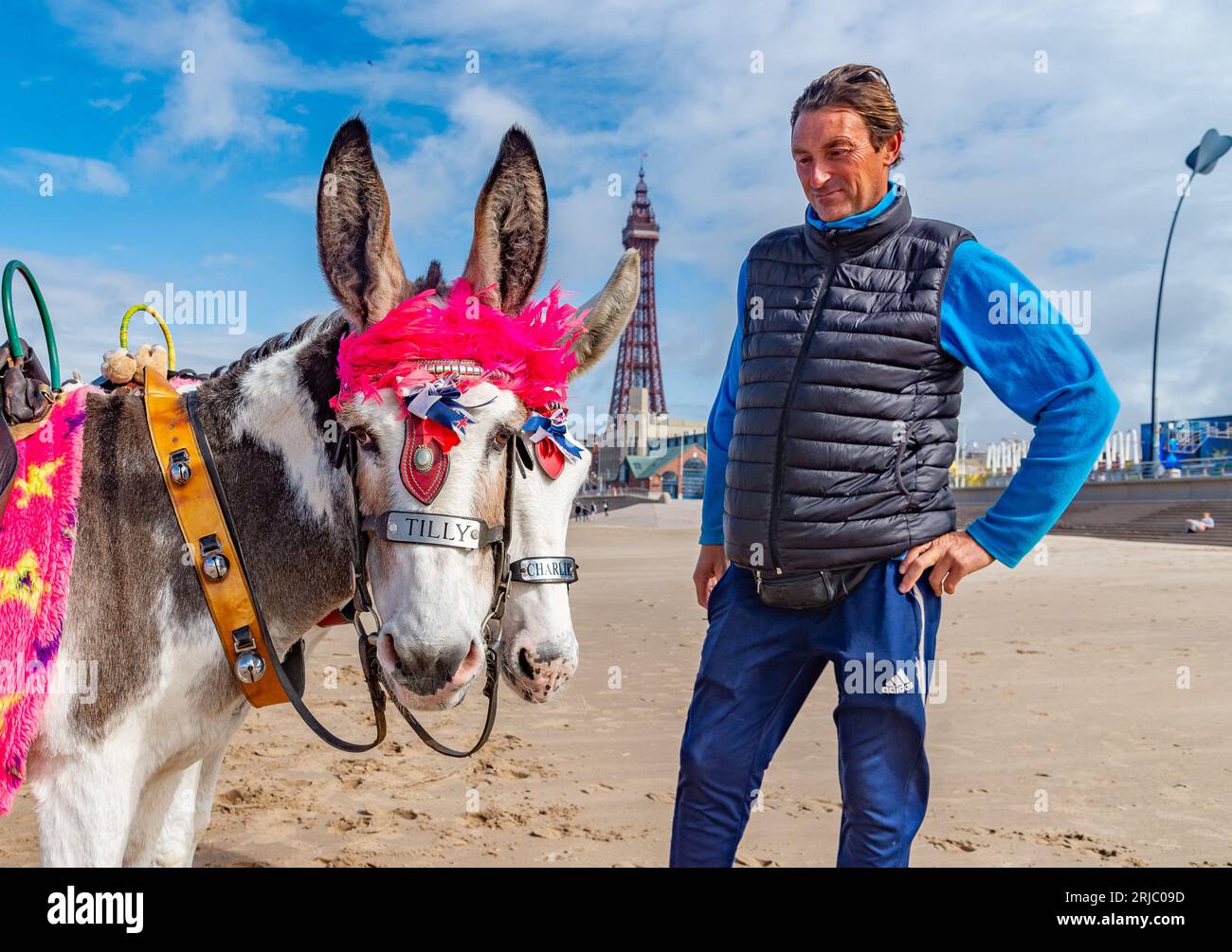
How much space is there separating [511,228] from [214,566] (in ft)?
3.68

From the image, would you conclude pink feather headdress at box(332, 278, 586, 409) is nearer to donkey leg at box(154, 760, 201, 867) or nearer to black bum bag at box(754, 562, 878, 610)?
→ black bum bag at box(754, 562, 878, 610)

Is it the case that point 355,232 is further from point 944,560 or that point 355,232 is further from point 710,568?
point 944,560

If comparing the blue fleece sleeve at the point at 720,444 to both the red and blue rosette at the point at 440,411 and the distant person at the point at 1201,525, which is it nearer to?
the red and blue rosette at the point at 440,411

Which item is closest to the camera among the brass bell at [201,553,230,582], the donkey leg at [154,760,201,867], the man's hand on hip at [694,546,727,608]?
the brass bell at [201,553,230,582]

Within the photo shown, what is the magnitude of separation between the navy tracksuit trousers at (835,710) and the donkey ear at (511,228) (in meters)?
1.12

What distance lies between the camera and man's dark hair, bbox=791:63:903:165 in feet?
8.02

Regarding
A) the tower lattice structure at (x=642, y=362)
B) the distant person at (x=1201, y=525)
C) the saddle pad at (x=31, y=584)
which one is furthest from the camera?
the tower lattice structure at (x=642, y=362)

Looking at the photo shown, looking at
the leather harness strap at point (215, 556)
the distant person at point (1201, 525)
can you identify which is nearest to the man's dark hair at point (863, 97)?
the leather harness strap at point (215, 556)

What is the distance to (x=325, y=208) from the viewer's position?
2.14m

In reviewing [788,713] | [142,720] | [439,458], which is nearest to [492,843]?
[788,713]

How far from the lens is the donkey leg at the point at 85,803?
78.2 inches

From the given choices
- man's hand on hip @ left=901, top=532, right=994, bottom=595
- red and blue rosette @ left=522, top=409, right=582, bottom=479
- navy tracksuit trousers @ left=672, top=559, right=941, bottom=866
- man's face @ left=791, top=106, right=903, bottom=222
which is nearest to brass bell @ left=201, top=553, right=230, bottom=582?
red and blue rosette @ left=522, top=409, right=582, bottom=479

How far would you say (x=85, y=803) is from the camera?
2.00m

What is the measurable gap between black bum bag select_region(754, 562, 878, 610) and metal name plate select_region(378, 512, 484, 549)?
987 millimetres
